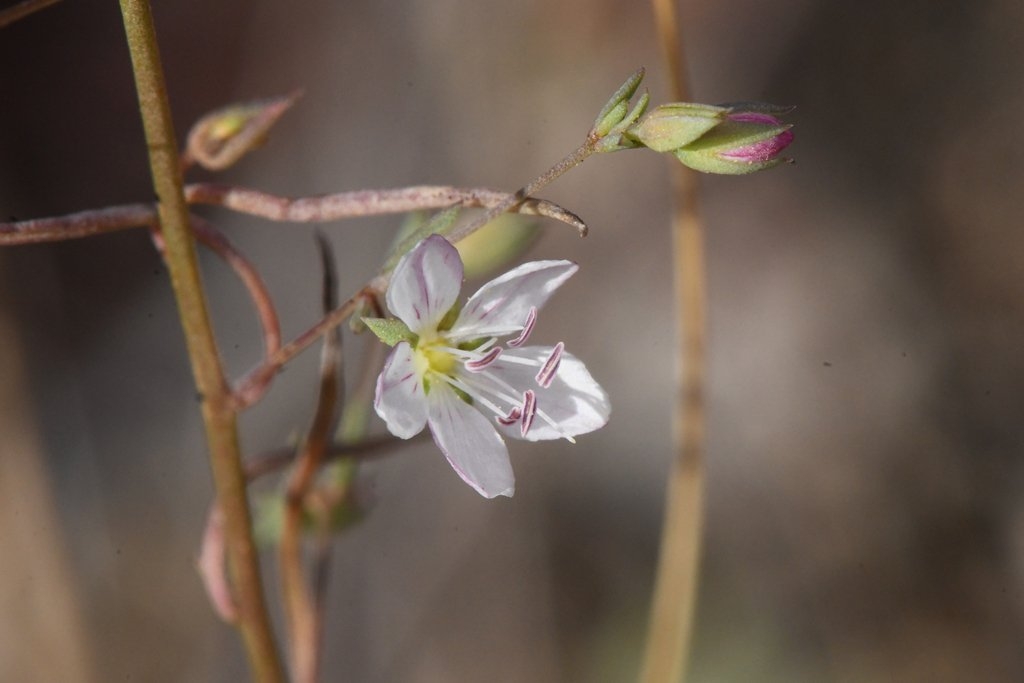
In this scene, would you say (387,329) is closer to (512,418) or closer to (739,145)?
(512,418)

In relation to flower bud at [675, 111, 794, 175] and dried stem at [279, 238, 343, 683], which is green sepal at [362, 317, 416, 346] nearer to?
dried stem at [279, 238, 343, 683]

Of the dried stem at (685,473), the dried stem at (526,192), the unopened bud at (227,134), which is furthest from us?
the dried stem at (685,473)

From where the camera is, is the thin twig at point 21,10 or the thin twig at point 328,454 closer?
the thin twig at point 21,10

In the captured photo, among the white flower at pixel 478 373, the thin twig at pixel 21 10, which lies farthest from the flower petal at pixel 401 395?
the thin twig at pixel 21 10

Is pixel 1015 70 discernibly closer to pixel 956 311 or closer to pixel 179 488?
pixel 956 311

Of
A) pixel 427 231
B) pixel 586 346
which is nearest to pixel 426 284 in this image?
pixel 427 231

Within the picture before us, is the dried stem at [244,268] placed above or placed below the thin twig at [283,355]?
above

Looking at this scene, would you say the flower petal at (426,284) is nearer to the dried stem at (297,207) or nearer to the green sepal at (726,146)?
the dried stem at (297,207)
